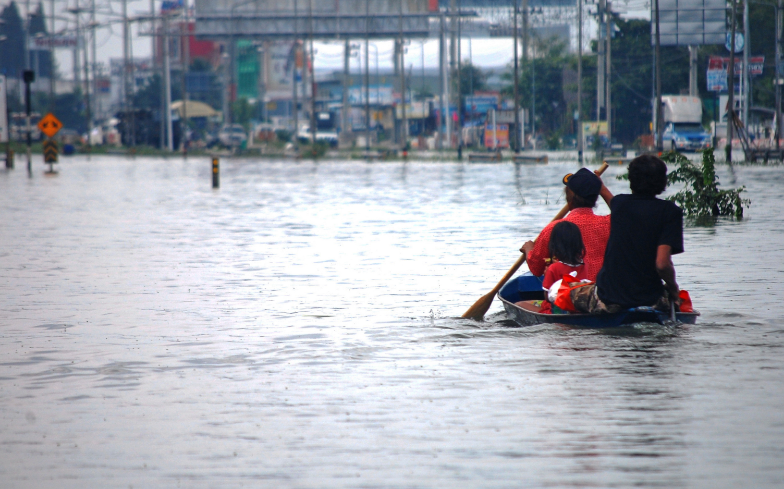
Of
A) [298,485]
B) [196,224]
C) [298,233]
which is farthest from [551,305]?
[196,224]

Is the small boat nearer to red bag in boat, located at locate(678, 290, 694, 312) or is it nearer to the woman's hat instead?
red bag in boat, located at locate(678, 290, 694, 312)

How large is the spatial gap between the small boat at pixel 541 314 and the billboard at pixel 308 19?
2676 inches

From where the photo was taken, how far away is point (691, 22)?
6006cm

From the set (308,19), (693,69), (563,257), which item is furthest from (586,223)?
(308,19)

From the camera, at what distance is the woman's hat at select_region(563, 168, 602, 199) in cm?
851

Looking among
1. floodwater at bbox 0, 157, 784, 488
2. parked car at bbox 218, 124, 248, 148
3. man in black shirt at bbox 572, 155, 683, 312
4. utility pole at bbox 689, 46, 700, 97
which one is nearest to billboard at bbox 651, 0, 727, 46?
utility pole at bbox 689, 46, 700, 97

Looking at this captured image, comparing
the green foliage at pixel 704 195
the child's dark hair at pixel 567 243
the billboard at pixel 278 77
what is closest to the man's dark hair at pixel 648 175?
the child's dark hair at pixel 567 243

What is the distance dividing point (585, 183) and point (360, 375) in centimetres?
224

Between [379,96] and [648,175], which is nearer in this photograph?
[648,175]

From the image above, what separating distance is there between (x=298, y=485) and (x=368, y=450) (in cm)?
63

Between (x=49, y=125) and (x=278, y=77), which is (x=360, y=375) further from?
(x=278, y=77)

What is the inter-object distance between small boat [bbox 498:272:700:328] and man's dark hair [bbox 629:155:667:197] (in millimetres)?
880

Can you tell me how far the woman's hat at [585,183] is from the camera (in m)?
8.51

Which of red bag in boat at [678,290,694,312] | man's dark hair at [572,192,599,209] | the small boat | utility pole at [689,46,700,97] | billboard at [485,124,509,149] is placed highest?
utility pole at [689,46,700,97]
